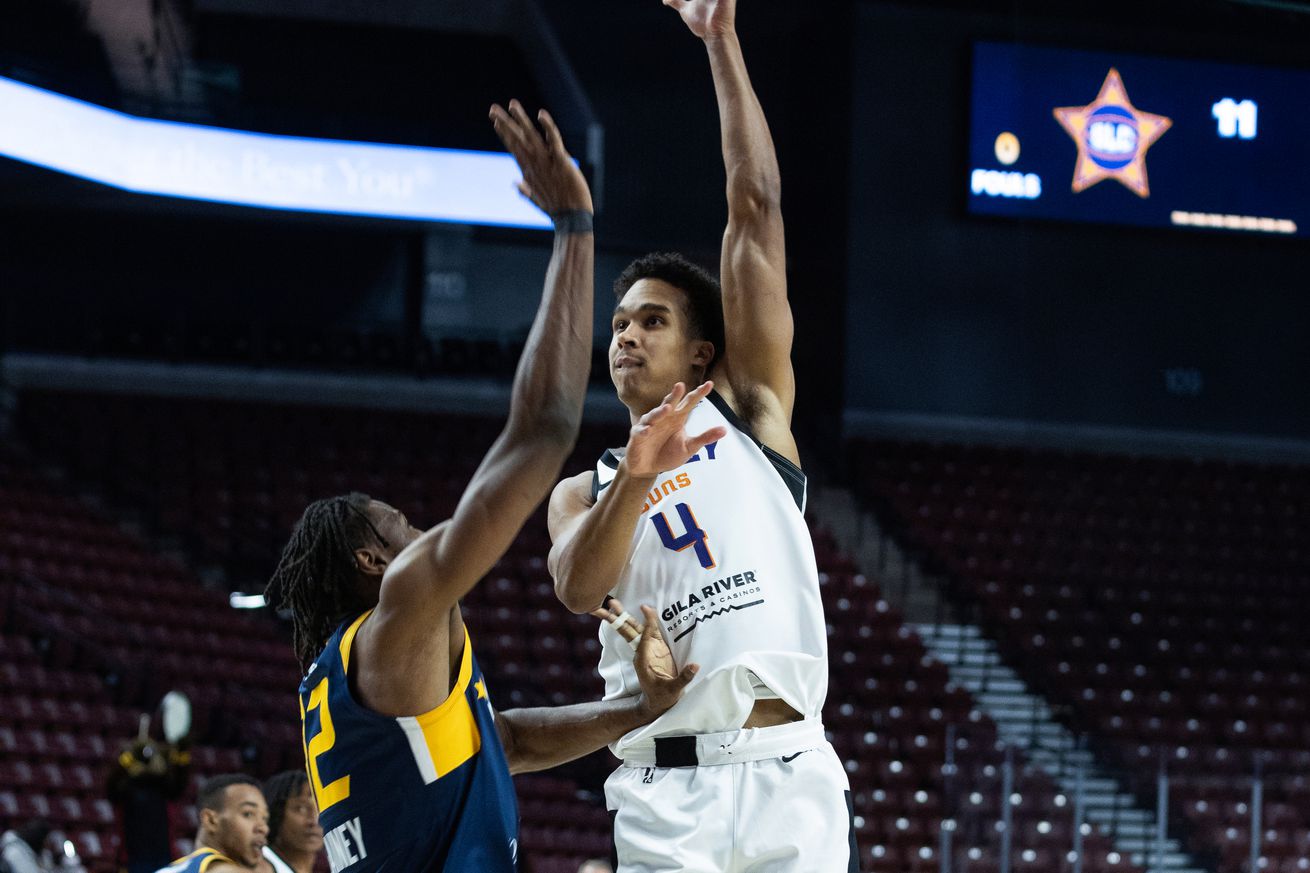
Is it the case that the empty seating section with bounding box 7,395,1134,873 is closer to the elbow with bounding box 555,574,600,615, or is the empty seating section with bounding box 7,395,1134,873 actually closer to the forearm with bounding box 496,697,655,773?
the forearm with bounding box 496,697,655,773

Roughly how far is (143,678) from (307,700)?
35.0 ft

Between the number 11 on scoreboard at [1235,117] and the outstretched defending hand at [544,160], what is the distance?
18.9 m

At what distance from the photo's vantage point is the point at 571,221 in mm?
2957

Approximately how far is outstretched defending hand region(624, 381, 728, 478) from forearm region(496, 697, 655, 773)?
0.68m

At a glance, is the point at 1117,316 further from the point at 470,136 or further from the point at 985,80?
the point at 470,136

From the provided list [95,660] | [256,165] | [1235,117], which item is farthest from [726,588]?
[1235,117]

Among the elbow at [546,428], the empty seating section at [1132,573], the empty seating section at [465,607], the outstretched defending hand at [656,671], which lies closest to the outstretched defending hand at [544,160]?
the elbow at [546,428]

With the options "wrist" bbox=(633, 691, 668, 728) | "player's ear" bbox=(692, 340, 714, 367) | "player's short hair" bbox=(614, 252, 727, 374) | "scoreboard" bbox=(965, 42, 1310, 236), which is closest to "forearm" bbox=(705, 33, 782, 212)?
"player's short hair" bbox=(614, 252, 727, 374)

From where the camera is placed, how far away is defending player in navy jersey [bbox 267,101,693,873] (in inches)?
113

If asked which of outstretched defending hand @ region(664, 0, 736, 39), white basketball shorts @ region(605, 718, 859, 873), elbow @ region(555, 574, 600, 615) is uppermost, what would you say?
outstretched defending hand @ region(664, 0, 736, 39)

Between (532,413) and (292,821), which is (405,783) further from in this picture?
(292,821)

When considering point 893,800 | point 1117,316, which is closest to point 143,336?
point 893,800

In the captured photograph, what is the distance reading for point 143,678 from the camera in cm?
1340

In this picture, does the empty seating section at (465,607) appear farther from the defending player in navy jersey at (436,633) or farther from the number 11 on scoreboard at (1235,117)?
the defending player in navy jersey at (436,633)
